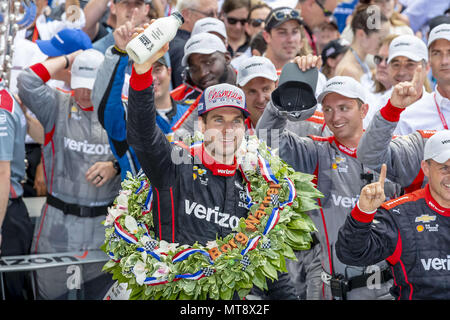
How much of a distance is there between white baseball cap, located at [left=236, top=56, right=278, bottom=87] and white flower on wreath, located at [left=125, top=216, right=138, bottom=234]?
1.78 m

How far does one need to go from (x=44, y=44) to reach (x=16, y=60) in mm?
766

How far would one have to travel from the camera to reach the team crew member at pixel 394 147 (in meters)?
4.30

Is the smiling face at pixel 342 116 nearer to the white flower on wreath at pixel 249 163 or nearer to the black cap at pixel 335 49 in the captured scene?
the white flower on wreath at pixel 249 163

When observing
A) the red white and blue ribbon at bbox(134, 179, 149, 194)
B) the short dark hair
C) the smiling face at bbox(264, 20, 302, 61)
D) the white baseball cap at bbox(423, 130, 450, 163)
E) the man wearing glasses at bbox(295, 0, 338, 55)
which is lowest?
the red white and blue ribbon at bbox(134, 179, 149, 194)

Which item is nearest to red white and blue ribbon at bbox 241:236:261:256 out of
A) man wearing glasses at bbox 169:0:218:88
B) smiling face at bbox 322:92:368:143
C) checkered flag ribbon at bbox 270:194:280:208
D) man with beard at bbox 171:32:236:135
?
checkered flag ribbon at bbox 270:194:280:208

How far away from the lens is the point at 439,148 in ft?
13.6

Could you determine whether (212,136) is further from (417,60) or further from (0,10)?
(417,60)

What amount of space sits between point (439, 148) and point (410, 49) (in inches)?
77.3

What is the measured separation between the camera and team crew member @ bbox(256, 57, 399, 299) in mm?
4762

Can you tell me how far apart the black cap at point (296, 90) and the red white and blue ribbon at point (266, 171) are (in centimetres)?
59

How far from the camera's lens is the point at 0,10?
5191mm

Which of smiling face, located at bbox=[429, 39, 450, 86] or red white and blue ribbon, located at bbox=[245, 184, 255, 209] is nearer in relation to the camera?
red white and blue ribbon, located at bbox=[245, 184, 255, 209]

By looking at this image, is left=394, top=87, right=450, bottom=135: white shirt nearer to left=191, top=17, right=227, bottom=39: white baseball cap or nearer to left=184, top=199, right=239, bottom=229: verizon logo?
left=191, top=17, right=227, bottom=39: white baseball cap
